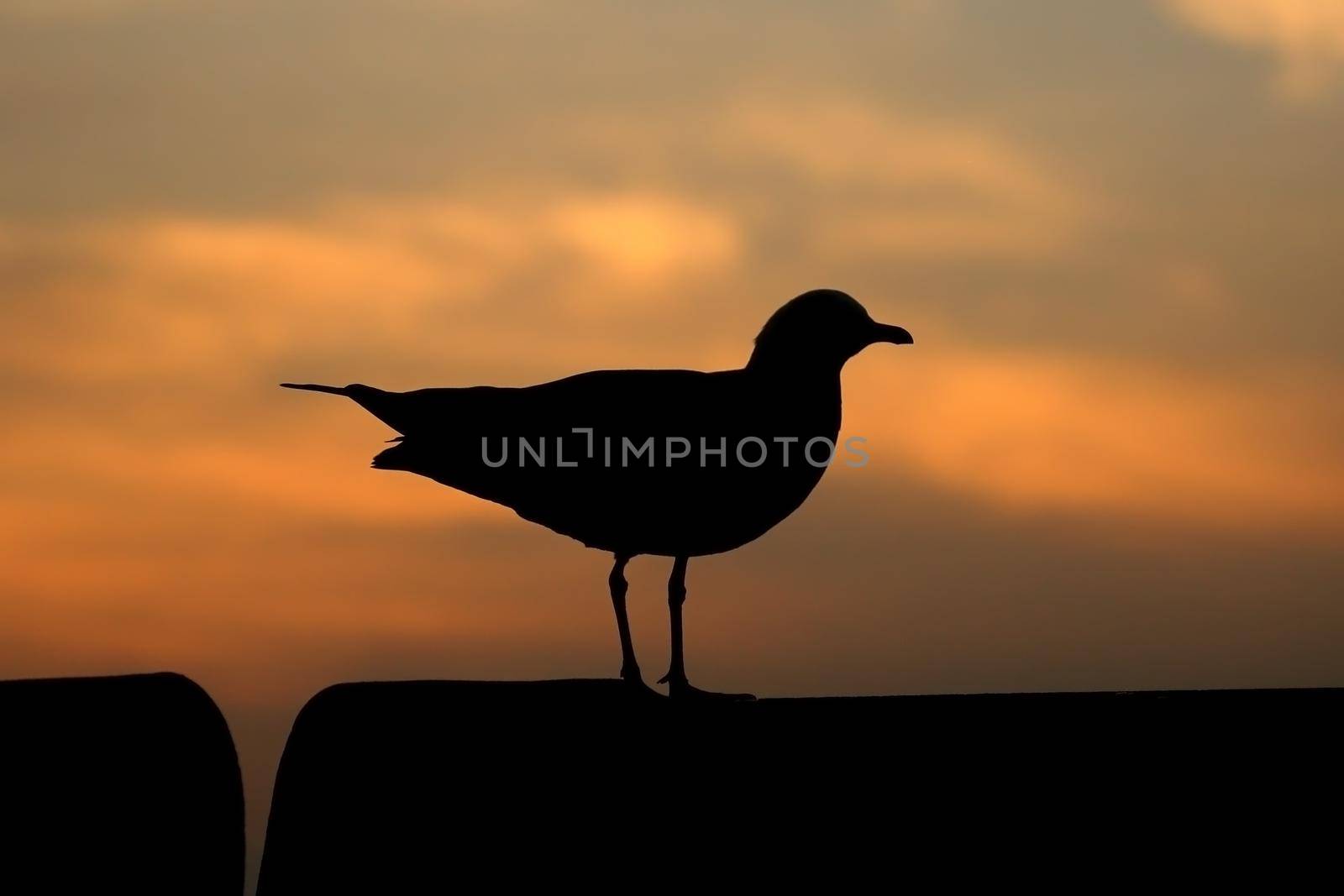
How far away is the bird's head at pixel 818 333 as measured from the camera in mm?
6113

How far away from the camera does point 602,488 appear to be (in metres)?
5.87

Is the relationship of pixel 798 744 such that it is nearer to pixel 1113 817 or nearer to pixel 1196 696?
pixel 1113 817

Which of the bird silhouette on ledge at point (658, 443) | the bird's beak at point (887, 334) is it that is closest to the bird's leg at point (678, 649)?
the bird silhouette on ledge at point (658, 443)

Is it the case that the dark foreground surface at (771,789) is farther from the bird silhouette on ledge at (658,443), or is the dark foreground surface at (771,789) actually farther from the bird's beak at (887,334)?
the bird's beak at (887,334)

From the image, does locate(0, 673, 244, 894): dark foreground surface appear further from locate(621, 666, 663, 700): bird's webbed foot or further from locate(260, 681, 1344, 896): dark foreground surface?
locate(621, 666, 663, 700): bird's webbed foot

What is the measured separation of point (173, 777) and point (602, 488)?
2.02 m

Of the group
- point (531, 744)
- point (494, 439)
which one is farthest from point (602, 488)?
point (531, 744)

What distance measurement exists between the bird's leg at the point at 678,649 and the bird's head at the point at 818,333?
855 mm

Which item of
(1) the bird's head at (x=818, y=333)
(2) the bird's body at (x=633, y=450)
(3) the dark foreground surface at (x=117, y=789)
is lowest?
(3) the dark foreground surface at (x=117, y=789)

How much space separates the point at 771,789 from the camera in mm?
4008

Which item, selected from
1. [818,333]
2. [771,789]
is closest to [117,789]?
[771,789]

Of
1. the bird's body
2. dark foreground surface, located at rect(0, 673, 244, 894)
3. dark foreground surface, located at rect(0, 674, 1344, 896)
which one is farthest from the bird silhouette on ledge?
dark foreground surface, located at rect(0, 673, 244, 894)

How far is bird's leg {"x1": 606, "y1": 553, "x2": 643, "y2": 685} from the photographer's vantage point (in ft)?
18.4

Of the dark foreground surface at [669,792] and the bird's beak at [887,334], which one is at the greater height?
the bird's beak at [887,334]
